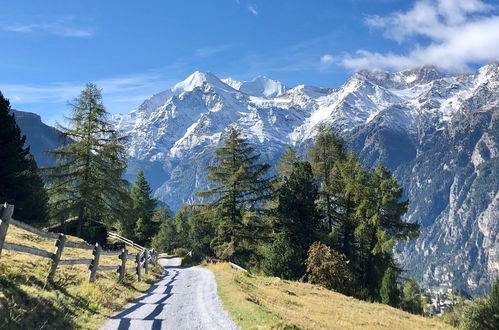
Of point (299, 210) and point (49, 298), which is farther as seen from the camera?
point (299, 210)

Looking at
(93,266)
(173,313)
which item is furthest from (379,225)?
(173,313)

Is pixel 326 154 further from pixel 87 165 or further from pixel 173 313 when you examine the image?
pixel 173 313

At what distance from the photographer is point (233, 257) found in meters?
46.0

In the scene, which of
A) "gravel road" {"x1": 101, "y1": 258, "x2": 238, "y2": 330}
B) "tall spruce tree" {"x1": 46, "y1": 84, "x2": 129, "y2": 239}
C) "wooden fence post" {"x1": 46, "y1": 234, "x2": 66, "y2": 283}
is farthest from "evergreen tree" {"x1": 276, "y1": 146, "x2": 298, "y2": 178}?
"wooden fence post" {"x1": 46, "y1": 234, "x2": 66, "y2": 283}

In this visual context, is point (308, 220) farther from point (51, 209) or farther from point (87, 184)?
point (51, 209)

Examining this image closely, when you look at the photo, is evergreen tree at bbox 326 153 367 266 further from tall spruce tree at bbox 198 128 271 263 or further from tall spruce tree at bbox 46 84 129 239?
tall spruce tree at bbox 46 84 129 239

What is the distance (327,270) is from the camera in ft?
120

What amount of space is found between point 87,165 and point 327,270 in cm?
2393

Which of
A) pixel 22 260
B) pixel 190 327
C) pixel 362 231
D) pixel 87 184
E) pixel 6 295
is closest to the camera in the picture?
pixel 6 295

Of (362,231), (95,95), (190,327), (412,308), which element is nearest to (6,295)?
(190,327)

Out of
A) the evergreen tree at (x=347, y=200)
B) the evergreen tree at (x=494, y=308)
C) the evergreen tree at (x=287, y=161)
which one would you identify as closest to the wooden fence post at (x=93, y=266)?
the evergreen tree at (x=347, y=200)

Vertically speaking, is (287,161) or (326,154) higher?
(326,154)

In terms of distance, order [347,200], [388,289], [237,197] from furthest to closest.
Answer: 1. [237,197]
2. [347,200]
3. [388,289]

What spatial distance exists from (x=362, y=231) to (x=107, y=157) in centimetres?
2609
